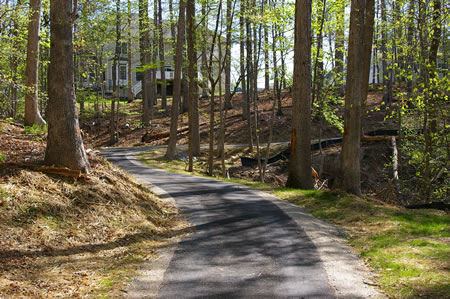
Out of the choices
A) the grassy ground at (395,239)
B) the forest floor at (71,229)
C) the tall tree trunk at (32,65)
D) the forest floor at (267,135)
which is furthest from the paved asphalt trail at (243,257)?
the forest floor at (267,135)

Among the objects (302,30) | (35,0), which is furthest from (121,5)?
(302,30)

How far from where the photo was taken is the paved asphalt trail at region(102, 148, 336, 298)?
5734 millimetres

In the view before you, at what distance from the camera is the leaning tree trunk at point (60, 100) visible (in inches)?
359

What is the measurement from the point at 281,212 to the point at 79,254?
5.31m

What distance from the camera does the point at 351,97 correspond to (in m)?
13.1

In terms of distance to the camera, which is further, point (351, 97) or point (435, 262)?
point (351, 97)

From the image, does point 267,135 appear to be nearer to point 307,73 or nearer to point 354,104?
point 307,73

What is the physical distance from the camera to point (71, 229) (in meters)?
7.52

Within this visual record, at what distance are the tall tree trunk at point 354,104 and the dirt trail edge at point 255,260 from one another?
2682 millimetres

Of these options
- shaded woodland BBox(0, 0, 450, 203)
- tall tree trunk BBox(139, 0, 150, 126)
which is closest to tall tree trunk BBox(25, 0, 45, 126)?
shaded woodland BBox(0, 0, 450, 203)

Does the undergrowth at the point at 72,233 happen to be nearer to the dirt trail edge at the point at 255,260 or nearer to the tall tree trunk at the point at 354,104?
the dirt trail edge at the point at 255,260

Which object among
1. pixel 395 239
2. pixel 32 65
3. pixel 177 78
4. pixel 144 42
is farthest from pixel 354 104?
pixel 144 42

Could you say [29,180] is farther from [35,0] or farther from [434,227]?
[35,0]

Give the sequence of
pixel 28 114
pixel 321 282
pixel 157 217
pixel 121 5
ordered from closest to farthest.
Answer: pixel 321 282, pixel 157 217, pixel 28 114, pixel 121 5
